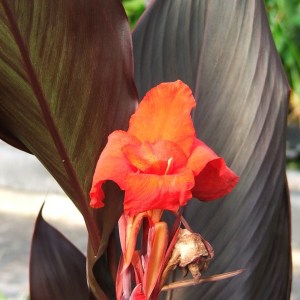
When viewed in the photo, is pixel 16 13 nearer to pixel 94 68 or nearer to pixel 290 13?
pixel 94 68

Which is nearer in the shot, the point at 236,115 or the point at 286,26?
the point at 236,115

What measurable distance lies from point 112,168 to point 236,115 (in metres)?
0.30

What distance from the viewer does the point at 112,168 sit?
0.48 m

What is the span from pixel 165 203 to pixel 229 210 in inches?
12.0

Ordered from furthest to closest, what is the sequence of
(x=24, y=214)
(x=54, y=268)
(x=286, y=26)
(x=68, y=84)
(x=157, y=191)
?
(x=286, y=26) < (x=24, y=214) < (x=54, y=268) < (x=68, y=84) < (x=157, y=191)

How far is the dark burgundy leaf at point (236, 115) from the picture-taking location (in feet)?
2.43

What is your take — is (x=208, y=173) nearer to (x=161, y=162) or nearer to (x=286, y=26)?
(x=161, y=162)

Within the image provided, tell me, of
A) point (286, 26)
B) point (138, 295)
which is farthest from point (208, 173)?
point (286, 26)

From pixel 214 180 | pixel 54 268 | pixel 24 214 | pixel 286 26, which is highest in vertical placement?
pixel 286 26

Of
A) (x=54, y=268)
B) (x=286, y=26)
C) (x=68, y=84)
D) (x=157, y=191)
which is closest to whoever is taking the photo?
(x=157, y=191)

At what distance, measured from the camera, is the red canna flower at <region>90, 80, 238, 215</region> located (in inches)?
18.6

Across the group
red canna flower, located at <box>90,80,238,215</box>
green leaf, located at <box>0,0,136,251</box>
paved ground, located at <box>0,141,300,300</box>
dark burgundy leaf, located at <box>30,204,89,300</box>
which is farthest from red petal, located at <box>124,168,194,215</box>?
paved ground, located at <box>0,141,300,300</box>

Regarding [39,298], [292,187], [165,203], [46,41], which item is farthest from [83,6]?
[292,187]

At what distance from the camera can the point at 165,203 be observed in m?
0.47
